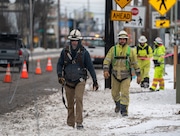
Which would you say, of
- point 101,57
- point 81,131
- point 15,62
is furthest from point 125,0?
point 101,57

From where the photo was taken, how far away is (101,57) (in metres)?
32.5

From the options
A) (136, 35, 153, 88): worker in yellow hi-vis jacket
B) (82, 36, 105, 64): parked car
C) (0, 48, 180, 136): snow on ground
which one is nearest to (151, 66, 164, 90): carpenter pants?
(136, 35, 153, 88): worker in yellow hi-vis jacket

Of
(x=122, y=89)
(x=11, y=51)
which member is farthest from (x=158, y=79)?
(x=11, y=51)

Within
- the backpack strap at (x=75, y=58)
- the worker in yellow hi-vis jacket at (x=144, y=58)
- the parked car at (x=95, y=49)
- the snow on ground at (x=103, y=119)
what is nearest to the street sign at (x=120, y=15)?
the snow on ground at (x=103, y=119)

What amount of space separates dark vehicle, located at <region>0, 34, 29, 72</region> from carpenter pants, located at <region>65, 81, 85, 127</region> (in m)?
17.7

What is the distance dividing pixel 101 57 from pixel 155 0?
566 inches

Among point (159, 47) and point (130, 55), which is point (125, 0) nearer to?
point (159, 47)

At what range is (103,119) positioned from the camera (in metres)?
11.2

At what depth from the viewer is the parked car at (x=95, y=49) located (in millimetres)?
32500

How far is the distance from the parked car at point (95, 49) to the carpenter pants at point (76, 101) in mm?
22158

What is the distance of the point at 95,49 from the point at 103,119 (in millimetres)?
21676

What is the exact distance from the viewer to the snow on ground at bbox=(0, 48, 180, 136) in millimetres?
9500

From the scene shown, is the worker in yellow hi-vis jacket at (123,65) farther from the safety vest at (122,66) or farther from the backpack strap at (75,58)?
the backpack strap at (75,58)

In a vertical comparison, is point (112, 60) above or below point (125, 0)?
below
